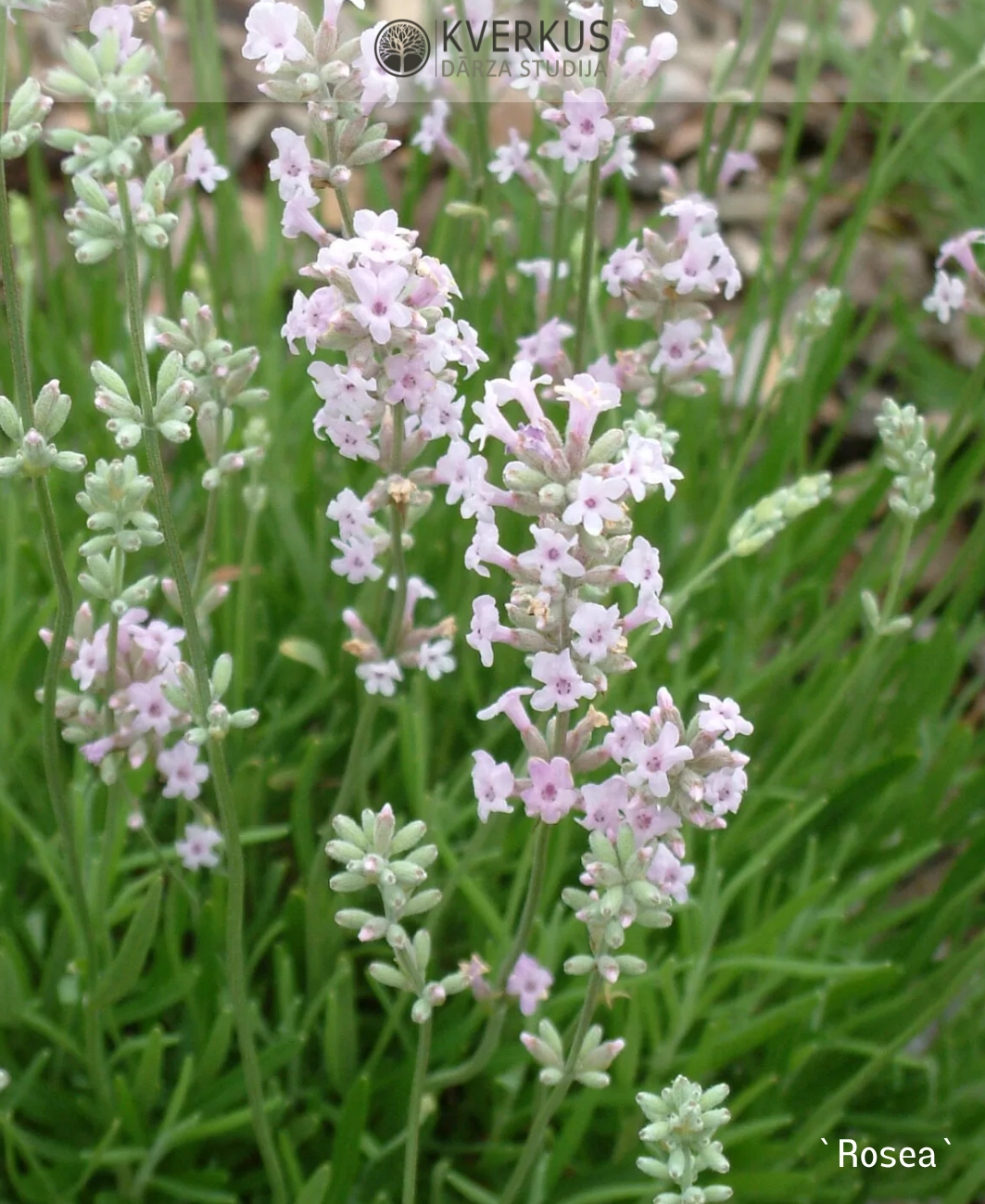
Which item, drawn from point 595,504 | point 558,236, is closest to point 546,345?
point 558,236

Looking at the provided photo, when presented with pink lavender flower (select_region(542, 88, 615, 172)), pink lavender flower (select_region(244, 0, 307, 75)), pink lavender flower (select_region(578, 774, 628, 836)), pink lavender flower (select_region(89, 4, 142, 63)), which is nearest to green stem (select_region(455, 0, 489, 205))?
pink lavender flower (select_region(542, 88, 615, 172))

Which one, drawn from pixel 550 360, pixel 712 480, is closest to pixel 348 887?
pixel 550 360

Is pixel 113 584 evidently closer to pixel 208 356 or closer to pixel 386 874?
A: pixel 208 356

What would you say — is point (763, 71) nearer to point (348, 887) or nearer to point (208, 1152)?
point (348, 887)

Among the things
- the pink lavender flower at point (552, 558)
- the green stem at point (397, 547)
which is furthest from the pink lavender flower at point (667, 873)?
the green stem at point (397, 547)

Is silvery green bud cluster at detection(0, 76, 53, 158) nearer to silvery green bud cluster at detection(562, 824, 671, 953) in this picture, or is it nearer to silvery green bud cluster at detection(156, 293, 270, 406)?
silvery green bud cluster at detection(156, 293, 270, 406)

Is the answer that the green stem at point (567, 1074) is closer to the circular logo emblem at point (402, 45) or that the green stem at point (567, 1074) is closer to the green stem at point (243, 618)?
the green stem at point (243, 618)
